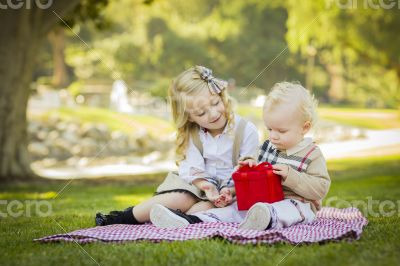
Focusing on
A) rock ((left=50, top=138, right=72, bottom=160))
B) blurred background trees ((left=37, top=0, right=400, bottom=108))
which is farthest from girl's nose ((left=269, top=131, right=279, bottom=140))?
blurred background trees ((left=37, top=0, right=400, bottom=108))

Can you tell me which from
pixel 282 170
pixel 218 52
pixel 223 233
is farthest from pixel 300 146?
pixel 218 52

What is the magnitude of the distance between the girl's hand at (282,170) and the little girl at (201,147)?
39cm

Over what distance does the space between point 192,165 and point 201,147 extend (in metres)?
0.13

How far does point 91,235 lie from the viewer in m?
2.93

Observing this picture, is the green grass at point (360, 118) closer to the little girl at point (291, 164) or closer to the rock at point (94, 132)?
the rock at point (94, 132)

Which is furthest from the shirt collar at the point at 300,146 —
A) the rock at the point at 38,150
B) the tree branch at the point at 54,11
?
the rock at the point at 38,150

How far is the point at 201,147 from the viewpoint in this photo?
3.71 metres

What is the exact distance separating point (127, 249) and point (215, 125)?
114cm

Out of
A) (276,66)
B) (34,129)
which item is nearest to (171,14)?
(276,66)

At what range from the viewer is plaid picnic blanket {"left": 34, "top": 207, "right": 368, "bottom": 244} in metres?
2.77

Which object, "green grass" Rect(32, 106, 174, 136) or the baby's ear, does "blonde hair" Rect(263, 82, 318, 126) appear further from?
"green grass" Rect(32, 106, 174, 136)

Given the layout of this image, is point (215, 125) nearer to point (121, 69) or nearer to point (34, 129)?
point (34, 129)

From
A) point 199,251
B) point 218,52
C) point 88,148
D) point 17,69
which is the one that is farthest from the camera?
point 218,52

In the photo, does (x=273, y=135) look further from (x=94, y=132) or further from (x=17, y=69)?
(x=94, y=132)
